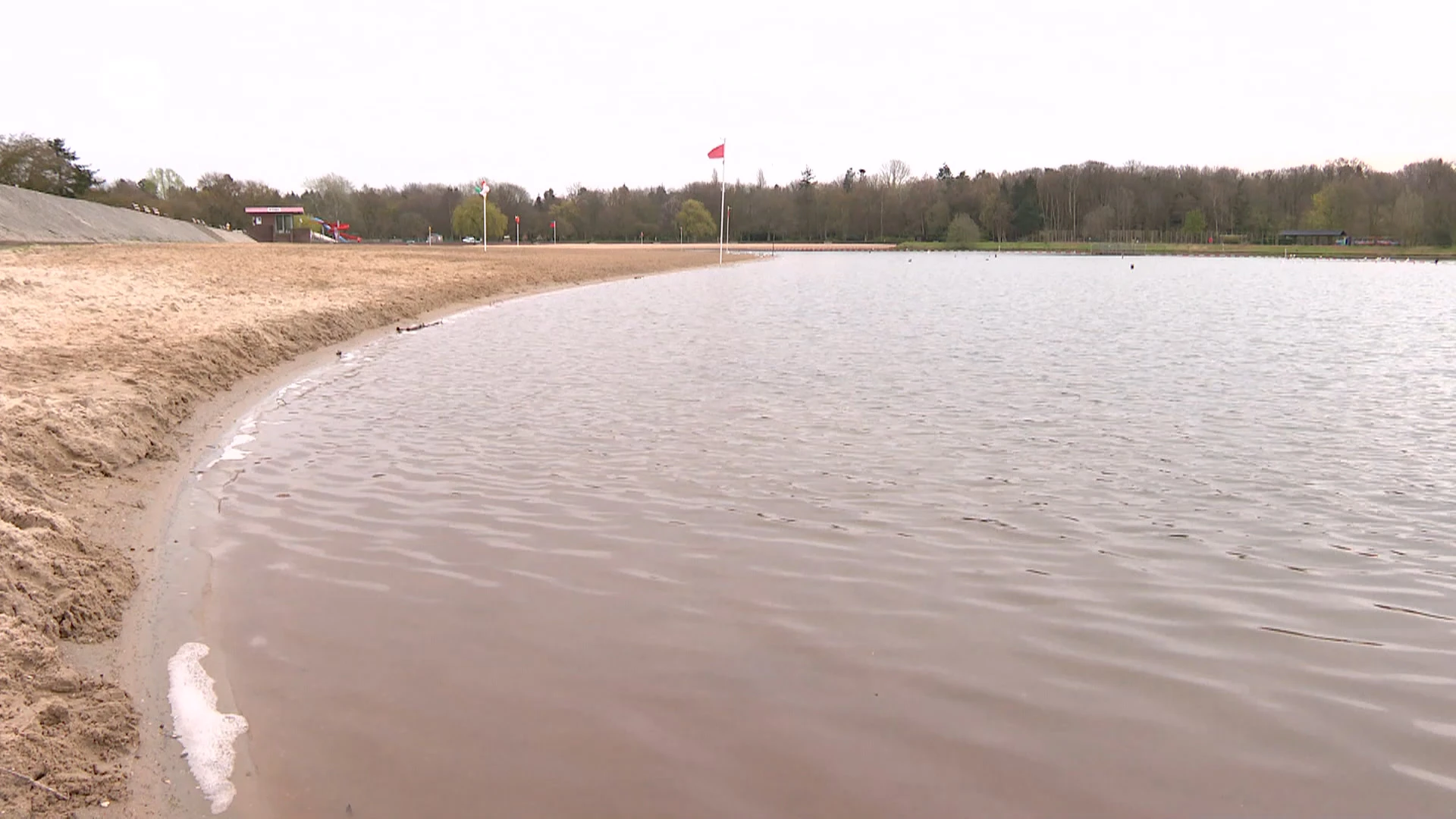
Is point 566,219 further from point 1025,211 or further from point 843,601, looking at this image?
point 843,601

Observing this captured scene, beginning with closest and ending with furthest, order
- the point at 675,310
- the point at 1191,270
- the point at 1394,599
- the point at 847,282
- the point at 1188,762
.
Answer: the point at 1188,762 → the point at 1394,599 → the point at 675,310 → the point at 847,282 → the point at 1191,270

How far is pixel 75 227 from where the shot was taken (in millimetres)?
51250

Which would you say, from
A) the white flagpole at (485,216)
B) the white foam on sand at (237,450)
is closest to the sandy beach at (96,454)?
the white foam on sand at (237,450)

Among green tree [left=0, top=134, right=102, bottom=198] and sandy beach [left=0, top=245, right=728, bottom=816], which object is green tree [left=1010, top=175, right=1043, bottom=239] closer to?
green tree [left=0, top=134, right=102, bottom=198]

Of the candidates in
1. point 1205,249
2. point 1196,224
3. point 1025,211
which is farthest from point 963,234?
point 1205,249

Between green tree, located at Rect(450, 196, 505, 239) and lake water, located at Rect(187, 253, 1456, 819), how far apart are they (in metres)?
123

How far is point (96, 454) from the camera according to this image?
9.13 m

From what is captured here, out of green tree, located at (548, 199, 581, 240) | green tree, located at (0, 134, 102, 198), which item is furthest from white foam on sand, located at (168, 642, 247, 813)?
green tree, located at (548, 199, 581, 240)

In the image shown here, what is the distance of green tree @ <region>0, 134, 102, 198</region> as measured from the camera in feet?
230

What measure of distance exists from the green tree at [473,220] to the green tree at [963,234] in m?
63.7

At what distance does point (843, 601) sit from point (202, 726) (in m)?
→ 3.63

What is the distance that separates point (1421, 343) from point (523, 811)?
2429 centimetres

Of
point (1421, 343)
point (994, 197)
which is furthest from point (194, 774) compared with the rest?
point (994, 197)

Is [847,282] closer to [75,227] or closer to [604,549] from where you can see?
[75,227]
